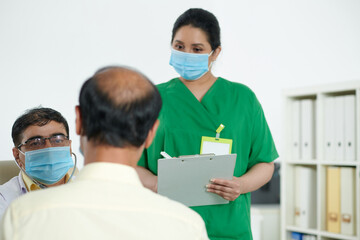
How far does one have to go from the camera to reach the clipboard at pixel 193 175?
1.21m

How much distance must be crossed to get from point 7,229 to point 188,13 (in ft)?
3.20

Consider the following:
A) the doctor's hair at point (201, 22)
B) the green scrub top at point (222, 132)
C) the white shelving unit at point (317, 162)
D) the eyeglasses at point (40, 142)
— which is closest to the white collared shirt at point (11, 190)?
the eyeglasses at point (40, 142)

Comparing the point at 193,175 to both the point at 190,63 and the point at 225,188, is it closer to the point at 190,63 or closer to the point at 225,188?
the point at 225,188

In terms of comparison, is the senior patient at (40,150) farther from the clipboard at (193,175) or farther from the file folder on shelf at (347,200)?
the file folder on shelf at (347,200)

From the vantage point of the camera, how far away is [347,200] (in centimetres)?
239

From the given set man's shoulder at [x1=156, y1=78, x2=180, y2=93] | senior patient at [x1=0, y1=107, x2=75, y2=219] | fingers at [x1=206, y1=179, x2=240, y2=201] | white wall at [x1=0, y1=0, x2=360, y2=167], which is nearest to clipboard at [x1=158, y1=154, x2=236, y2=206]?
fingers at [x1=206, y1=179, x2=240, y2=201]

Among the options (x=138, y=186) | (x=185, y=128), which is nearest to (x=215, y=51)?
(x=185, y=128)

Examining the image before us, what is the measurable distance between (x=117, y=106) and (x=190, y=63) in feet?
2.59

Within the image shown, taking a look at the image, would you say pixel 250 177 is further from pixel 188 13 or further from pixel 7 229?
pixel 7 229

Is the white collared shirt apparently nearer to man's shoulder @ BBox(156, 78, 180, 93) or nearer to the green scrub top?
the green scrub top

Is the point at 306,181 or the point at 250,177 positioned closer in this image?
the point at 250,177

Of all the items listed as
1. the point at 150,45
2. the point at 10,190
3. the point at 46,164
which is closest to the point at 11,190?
the point at 10,190

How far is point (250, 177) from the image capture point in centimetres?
137

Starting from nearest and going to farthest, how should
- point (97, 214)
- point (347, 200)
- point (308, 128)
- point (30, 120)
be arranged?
point (97, 214), point (30, 120), point (347, 200), point (308, 128)
